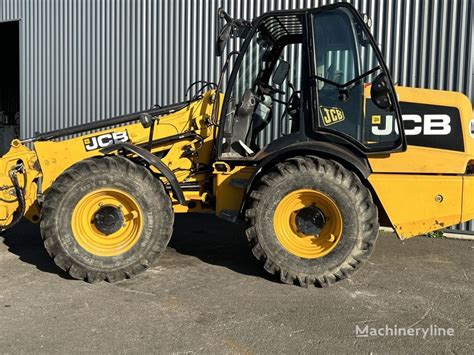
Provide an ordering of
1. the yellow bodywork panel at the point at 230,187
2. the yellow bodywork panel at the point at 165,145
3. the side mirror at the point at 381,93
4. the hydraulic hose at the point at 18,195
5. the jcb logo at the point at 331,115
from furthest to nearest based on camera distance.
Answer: the yellow bodywork panel at the point at 165,145 → the hydraulic hose at the point at 18,195 → the yellow bodywork panel at the point at 230,187 → the jcb logo at the point at 331,115 → the side mirror at the point at 381,93

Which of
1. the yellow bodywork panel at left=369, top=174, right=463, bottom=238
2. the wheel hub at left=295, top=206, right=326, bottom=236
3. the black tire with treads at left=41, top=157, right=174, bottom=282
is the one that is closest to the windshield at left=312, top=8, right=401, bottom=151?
the yellow bodywork panel at left=369, top=174, right=463, bottom=238

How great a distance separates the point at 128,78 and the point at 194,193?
4.59 metres

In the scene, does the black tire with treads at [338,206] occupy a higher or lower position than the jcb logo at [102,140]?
lower

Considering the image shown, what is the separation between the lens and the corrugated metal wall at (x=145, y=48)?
688cm

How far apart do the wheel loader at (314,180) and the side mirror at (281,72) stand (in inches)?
22.9

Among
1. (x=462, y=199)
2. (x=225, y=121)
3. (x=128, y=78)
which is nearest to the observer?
(x=462, y=199)

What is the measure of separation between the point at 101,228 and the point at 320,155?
2345 millimetres

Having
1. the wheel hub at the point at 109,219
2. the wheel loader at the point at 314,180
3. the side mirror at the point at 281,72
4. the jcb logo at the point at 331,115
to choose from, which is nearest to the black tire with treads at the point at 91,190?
the wheel loader at the point at 314,180

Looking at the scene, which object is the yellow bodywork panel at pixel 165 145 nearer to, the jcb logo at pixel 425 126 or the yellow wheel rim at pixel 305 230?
the yellow wheel rim at pixel 305 230

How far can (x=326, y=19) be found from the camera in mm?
4672

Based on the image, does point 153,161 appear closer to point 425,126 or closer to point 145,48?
point 425,126

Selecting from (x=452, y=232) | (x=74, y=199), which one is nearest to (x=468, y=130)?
(x=452, y=232)

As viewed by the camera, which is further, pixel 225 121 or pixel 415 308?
pixel 225 121

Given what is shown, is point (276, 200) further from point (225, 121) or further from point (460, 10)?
point (460, 10)
